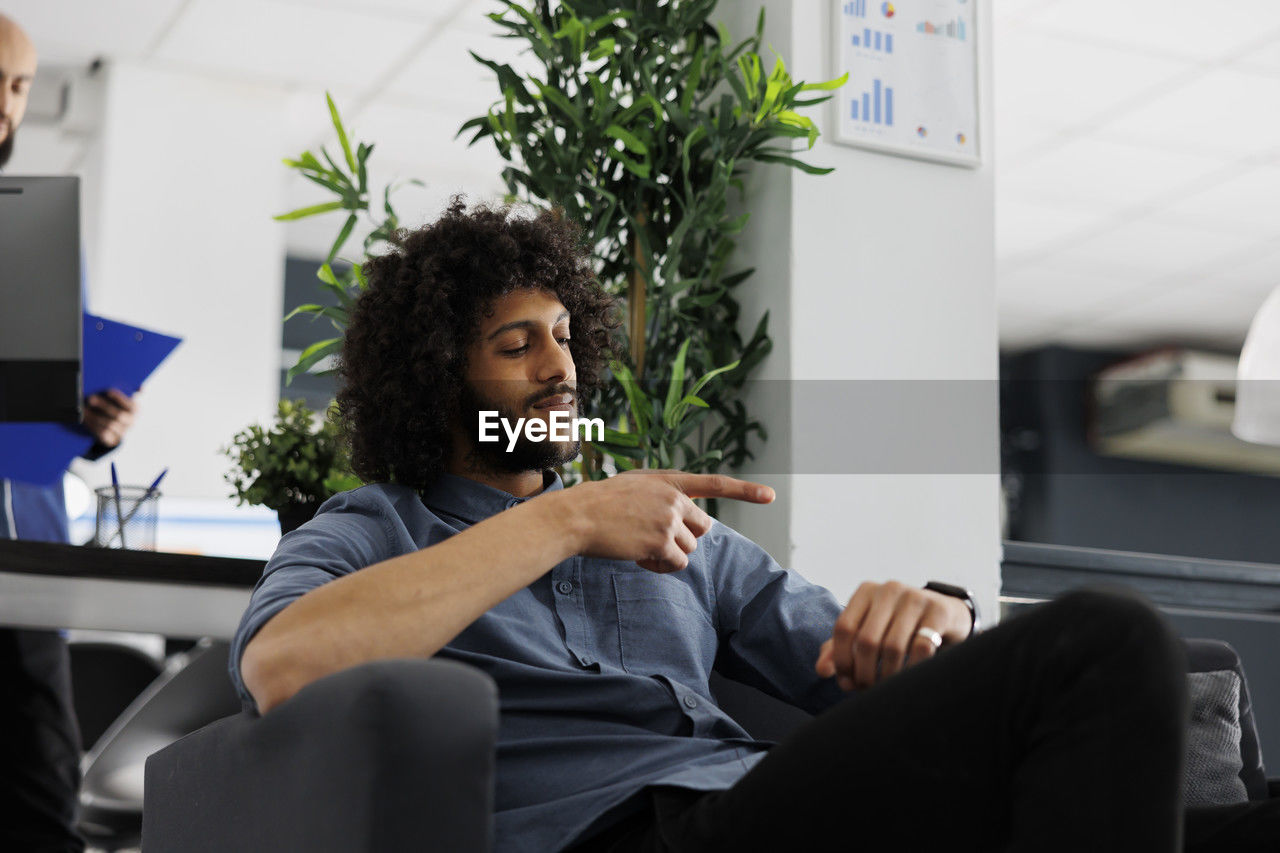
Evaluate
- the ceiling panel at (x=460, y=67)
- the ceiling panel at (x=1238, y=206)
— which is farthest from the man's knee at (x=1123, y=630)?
the ceiling panel at (x=1238, y=206)

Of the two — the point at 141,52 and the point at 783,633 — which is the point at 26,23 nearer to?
the point at 141,52

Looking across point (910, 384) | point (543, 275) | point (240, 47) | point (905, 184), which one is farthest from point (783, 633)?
point (240, 47)

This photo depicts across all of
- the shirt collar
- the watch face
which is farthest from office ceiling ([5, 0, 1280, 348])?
the watch face

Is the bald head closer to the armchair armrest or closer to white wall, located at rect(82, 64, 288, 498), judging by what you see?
the armchair armrest

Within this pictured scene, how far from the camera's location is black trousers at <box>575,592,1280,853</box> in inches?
31.4

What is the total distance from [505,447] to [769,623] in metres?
0.39

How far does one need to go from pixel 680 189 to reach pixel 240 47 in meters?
2.78

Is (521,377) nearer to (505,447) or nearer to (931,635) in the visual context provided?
(505,447)

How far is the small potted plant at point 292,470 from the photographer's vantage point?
1.98 m

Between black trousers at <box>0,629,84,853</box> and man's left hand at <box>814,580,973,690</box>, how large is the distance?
1748 millimetres

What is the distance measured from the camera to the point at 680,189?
2232 millimetres

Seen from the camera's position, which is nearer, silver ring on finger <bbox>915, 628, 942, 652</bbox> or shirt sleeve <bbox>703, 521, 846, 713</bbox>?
silver ring on finger <bbox>915, 628, 942, 652</bbox>

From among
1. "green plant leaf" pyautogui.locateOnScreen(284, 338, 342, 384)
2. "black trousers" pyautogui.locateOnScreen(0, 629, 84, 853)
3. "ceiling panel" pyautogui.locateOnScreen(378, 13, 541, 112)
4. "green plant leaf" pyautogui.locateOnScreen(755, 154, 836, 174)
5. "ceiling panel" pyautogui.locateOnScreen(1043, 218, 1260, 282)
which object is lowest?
"black trousers" pyautogui.locateOnScreen(0, 629, 84, 853)

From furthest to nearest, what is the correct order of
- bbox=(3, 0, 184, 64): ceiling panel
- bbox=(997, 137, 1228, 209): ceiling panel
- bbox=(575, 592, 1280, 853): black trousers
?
bbox=(997, 137, 1228, 209): ceiling panel, bbox=(3, 0, 184, 64): ceiling panel, bbox=(575, 592, 1280, 853): black trousers
